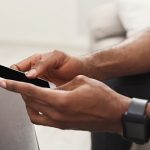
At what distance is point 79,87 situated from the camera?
0.67 m

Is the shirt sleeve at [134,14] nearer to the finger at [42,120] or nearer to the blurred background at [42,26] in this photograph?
the finger at [42,120]

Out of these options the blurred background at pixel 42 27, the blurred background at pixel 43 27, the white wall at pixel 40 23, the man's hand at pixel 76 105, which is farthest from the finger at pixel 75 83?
the white wall at pixel 40 23

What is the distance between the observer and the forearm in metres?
0.98

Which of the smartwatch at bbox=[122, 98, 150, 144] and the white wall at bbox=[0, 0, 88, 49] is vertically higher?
the smartwatch at bbox=[122, 98, 150, 144]

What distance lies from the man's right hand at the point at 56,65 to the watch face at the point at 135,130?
0.87 feet

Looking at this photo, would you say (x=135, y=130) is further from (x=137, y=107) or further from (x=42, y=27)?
(x=42, y=27)

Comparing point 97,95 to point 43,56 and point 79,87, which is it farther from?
point 43,56

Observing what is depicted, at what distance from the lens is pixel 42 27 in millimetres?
2715

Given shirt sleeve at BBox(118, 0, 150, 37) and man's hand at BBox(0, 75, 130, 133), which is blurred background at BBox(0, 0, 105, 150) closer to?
shirt sleeve at BBox(118, 0, 150, 37)

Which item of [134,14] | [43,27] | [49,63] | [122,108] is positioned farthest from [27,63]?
[43,27]

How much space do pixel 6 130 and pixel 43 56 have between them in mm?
233

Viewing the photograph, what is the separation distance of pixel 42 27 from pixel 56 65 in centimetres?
186

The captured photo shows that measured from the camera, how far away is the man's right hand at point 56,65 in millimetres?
867

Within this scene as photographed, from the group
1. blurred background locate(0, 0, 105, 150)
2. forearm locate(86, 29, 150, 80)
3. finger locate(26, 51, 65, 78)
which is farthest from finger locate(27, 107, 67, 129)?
blurred background locate(0, 0, 105, 150)
